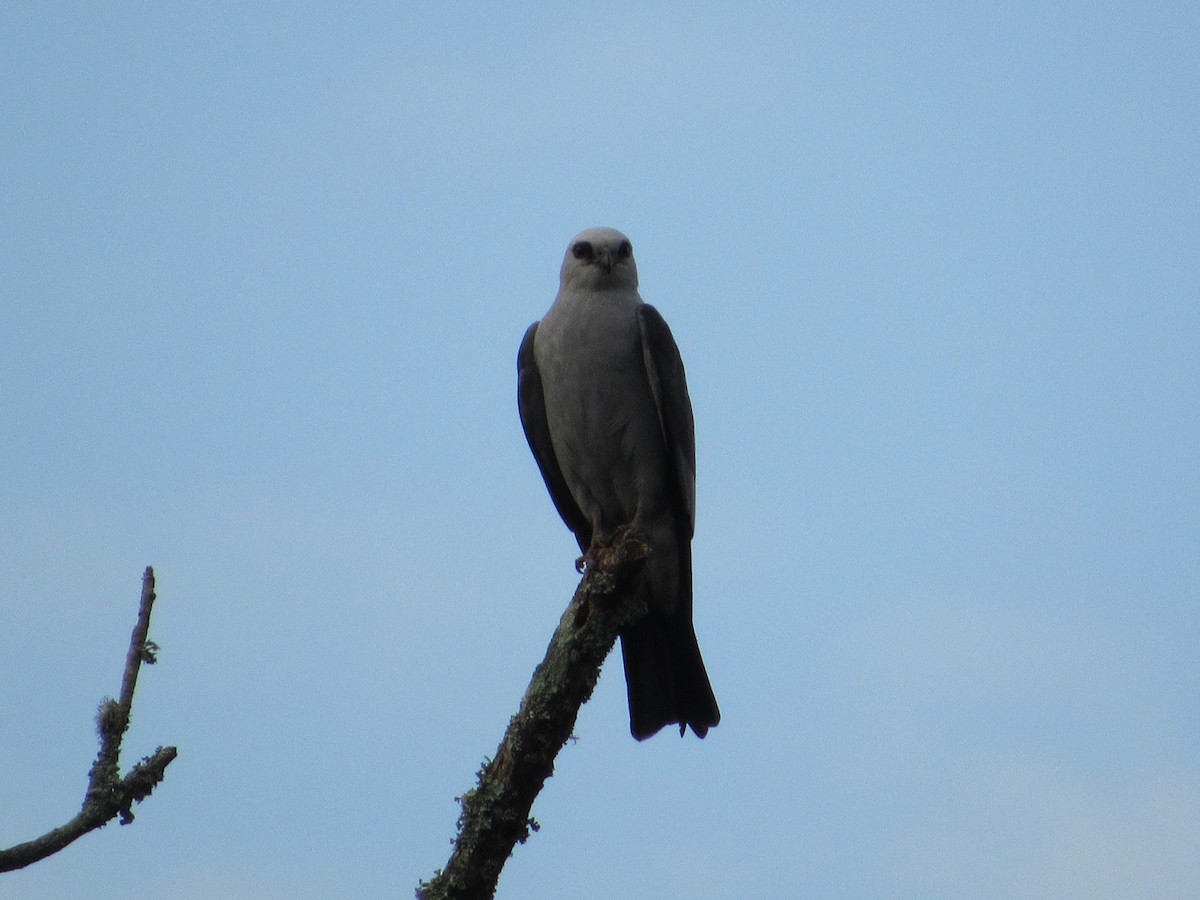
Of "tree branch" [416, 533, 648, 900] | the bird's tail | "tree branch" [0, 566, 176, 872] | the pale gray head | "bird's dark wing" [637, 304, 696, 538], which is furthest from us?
the pale gray head

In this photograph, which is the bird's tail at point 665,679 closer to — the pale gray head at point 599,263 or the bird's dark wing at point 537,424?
the bird's dark wing at point 537,424

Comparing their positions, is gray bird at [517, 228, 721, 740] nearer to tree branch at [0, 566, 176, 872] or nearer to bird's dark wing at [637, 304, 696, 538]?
bird's dark wing at [637, 304, 696, 538]

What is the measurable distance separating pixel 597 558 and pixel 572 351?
69.3 inches

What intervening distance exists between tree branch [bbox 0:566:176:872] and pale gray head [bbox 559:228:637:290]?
4.01m

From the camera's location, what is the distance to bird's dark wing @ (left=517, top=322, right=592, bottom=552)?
7.29m

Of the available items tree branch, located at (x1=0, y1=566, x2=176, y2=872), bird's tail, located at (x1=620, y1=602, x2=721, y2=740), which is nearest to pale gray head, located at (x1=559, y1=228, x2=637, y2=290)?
bird's tail, located at (x1=620, y1=602, x2=721, y2=740)

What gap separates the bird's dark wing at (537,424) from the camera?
23.9ft

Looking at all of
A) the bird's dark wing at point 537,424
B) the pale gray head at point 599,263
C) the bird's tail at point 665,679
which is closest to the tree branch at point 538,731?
the bird's tail at point 665,679

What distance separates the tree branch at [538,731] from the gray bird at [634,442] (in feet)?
4.96

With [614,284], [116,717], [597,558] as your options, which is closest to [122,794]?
[116,717]

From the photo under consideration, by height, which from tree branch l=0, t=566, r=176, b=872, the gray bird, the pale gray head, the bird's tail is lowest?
tree branch l=0, t=566, r=176, b=872

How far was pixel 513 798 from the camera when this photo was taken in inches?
176

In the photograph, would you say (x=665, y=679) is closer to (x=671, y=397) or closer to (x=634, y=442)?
(x=634, y=442)

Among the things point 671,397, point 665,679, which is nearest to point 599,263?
point 671,397
